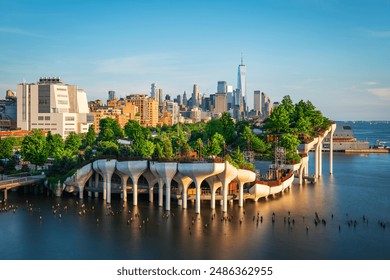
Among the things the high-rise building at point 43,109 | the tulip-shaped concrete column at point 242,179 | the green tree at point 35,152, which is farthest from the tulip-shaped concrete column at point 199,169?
the high-rise building at point 43,109

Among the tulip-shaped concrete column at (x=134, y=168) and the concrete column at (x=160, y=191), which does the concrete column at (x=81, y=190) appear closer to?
the tulip-shaped concrete column at (x=134, y=168)

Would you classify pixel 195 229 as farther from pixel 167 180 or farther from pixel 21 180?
pixel 21 180

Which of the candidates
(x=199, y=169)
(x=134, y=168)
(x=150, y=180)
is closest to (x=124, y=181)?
(x=150, y=180)

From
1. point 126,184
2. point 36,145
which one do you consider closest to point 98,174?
point 126,184

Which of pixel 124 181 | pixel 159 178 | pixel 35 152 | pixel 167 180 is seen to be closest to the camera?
pixel 167 180

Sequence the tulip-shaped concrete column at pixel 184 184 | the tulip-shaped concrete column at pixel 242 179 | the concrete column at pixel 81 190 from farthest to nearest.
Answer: the concrete column at pixel 81 190, the tulip-shaped concrete column at pixel 242 179, the tulip-shaped concrete column at pixel 184 184

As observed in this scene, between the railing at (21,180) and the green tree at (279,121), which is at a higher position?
the green tree at (279,121)
